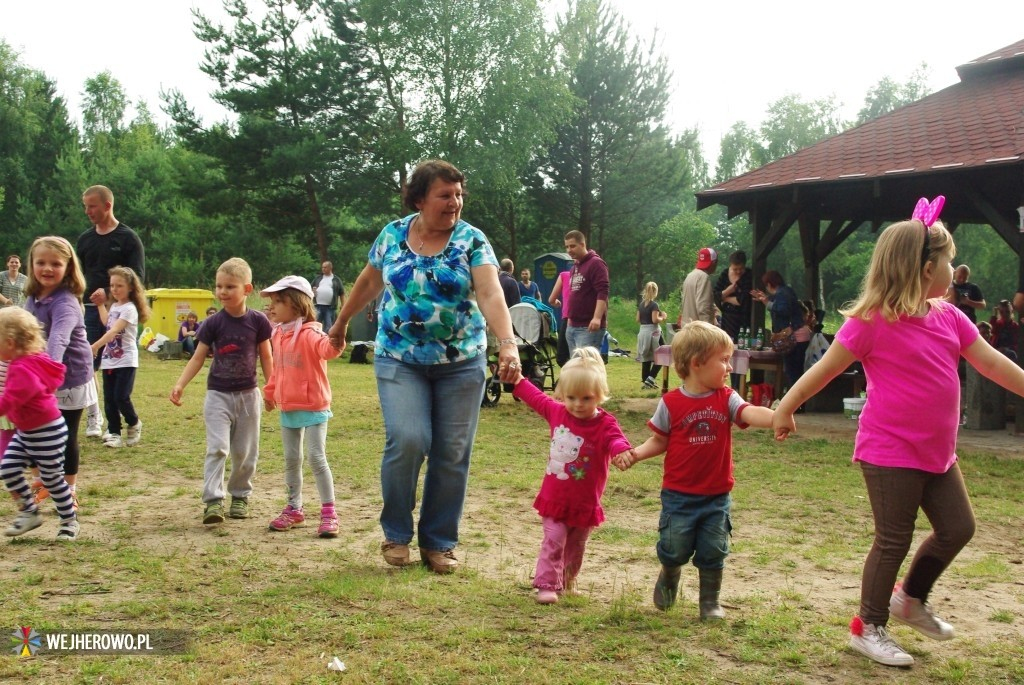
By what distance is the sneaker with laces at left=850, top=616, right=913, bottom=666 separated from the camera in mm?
3574

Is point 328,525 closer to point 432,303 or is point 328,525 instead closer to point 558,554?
point 432,303

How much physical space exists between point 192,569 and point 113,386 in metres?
5.08

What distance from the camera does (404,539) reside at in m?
4.98

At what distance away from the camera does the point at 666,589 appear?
4.24m

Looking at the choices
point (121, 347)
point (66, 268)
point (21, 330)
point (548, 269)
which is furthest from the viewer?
point (548, 269)

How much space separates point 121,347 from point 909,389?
7470 millimetres

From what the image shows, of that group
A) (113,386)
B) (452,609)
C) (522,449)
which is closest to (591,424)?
(452,609)

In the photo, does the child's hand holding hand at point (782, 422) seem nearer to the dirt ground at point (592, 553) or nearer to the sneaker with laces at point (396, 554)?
the dirt ground at point (592, 553)

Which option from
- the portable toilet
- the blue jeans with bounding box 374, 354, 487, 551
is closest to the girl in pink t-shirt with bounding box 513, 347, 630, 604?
the blue jeans with bounding box 374, 354, 487, 551

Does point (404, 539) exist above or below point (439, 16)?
below

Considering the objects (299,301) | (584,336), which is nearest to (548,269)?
(584,336)

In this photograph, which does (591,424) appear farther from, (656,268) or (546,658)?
(656,268)

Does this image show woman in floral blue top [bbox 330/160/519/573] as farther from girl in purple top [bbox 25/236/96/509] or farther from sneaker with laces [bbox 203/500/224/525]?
girl in purple top [bbox 25/236/96/509]

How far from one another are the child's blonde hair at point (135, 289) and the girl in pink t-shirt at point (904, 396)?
6485 millimetres
